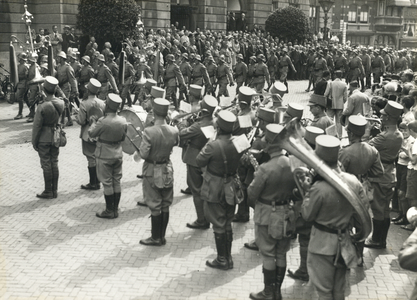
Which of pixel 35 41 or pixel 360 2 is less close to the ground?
pixel 360 2

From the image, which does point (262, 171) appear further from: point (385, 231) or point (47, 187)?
point (47, 187)

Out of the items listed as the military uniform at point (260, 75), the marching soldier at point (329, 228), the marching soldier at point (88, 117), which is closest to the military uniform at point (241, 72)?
the military uniform at point (260, 75)

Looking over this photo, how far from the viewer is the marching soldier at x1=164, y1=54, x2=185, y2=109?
55.7ft

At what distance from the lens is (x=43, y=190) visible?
33.0 feet

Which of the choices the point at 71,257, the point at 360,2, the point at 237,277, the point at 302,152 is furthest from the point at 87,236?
the point at 360,2

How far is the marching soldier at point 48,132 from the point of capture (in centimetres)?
923

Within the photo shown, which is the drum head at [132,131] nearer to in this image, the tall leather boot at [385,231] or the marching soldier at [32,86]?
the tall leather boot at [385,231]

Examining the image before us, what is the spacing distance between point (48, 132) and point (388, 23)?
53811mm

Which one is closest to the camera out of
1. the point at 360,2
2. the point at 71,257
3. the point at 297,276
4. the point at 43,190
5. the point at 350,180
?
the point at 350,180

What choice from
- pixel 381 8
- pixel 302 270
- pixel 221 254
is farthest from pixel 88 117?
pixel 381 8

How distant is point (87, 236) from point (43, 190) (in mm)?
2531

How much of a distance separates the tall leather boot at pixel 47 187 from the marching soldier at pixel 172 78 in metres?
8.06

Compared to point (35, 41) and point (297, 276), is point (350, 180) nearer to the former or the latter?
point (297, 276)

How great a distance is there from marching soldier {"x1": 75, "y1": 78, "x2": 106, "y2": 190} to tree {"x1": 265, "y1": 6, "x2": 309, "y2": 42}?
23633 millimetres
